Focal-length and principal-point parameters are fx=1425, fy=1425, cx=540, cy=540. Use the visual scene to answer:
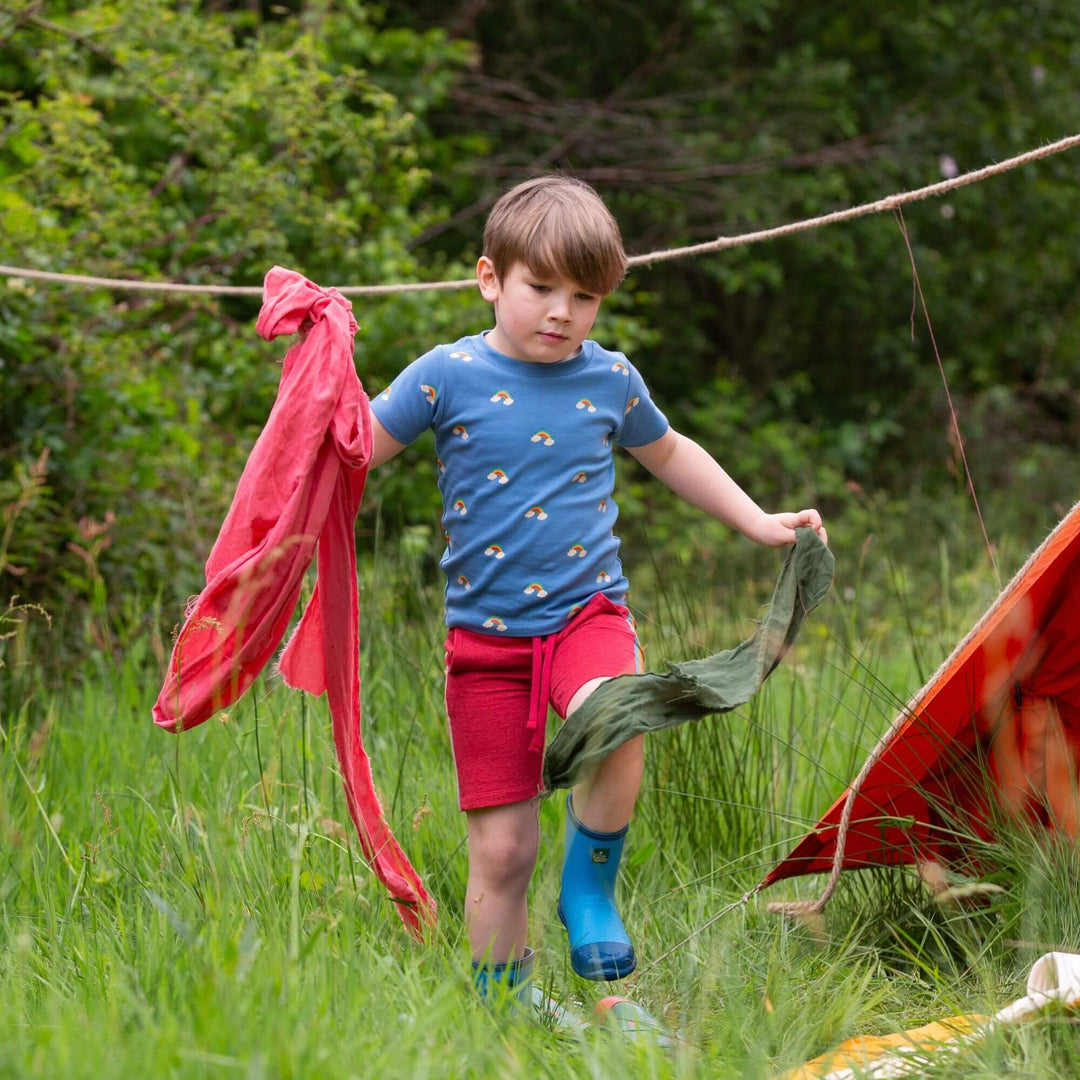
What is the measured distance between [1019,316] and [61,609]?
917cm

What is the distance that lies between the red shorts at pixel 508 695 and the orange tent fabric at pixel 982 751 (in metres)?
0.55

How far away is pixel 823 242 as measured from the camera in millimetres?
9953

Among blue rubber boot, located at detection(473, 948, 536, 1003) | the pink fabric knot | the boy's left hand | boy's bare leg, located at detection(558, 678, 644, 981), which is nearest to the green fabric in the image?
boy's bare leg, located at detection(558, 678, 644, 981)

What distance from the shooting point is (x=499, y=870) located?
2.66 metres

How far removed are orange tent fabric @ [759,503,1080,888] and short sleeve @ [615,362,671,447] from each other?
0.71 m

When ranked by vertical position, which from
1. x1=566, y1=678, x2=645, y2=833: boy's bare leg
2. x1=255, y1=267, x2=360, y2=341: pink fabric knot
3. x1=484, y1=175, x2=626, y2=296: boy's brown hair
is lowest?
x1=566, y1=678, x2=645, y2=833: boy's bare leg

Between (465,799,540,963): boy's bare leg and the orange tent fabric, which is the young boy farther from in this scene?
the orange tent fabric

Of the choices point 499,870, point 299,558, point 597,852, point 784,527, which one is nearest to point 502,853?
point 499,870

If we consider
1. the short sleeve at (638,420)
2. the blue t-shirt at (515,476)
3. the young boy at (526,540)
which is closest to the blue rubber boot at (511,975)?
the young boy at (526,540)

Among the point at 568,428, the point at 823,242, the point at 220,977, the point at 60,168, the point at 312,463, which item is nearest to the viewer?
the point at 220,977

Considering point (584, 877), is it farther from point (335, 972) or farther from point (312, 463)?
point (312, 463)

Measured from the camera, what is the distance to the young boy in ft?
8.39

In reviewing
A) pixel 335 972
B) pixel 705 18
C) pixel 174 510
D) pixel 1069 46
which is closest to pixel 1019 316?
pixel 1069 46

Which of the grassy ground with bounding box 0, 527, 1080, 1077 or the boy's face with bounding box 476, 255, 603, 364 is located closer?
the grassy ground with bounding box 0, 527, 1080, 1077
